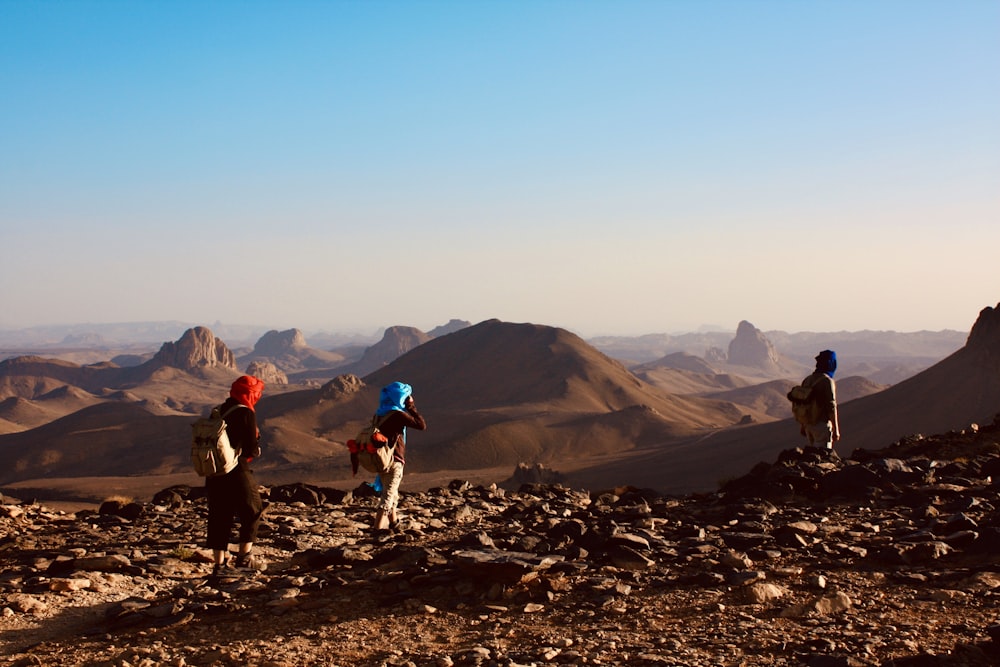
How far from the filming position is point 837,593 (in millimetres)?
6578

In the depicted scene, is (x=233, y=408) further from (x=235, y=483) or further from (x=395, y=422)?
(x=395, y=422)

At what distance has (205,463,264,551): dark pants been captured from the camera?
27.8 feet

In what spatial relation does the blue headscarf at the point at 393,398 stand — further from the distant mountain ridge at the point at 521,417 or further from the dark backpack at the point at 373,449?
the distant mountain ridge at the point at 521,417

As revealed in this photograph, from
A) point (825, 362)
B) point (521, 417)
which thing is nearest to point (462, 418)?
point (521, 417)

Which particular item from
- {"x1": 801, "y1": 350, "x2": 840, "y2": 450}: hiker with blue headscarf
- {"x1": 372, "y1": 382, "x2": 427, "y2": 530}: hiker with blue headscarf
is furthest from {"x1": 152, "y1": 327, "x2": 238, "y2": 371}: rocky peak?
{"x1": 372, "y1": 382, "x2": 427, "y2": 530}: hiker with blue headscarf

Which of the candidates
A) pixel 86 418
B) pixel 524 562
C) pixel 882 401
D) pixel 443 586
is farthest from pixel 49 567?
pixel 86 418

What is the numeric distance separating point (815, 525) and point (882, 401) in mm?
54234

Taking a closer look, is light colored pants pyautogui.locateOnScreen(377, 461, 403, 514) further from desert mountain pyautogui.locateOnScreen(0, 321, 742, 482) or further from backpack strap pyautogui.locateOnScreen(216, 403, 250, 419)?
desert mountain pyautogui.locateOnScreen(0, 321, 742, 482)

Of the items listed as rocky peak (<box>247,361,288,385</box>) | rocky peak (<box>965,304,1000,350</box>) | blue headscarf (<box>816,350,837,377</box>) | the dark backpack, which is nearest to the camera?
the dark backpack

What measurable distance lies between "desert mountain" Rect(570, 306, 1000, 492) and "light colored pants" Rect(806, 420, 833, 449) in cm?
3308

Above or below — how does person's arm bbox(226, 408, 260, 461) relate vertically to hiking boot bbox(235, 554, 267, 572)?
above

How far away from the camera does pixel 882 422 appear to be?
5347 cm

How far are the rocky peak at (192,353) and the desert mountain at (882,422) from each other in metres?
128

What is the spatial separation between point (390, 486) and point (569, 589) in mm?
3946
